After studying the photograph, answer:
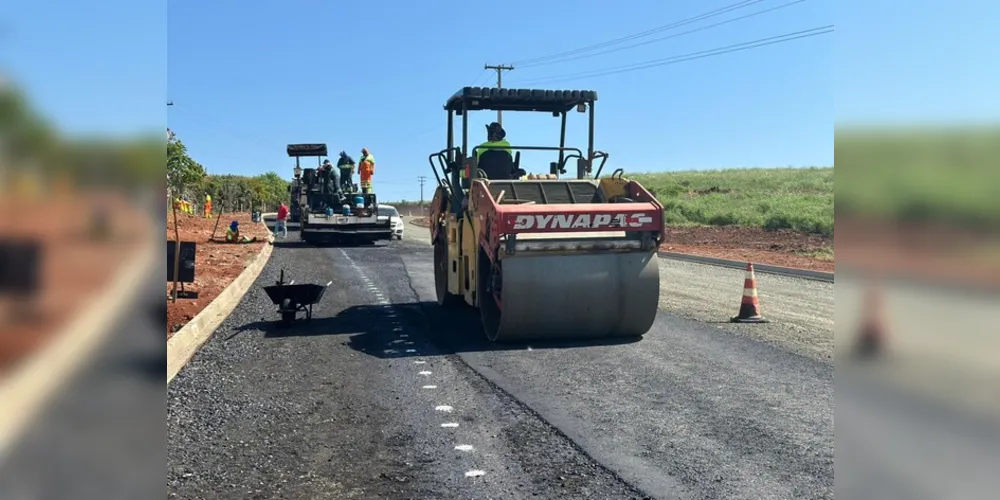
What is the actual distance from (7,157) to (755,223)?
3548cm

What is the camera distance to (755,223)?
34406mm

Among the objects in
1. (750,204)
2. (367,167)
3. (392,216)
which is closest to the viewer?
(367,167)

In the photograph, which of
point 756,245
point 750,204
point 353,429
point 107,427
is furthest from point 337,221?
point 750,204

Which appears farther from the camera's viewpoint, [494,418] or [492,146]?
[492,146]

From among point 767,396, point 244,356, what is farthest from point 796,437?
point 244,356

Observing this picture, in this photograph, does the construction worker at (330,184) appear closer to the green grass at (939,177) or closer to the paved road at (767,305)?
the paved road at (767,305)

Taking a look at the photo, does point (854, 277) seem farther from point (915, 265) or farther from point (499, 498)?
point (499, 498)

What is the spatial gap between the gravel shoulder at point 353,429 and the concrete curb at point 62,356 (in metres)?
3.19

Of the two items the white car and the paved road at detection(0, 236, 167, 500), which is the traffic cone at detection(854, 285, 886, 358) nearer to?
the paved road at detection(0, 236, 167, 500)

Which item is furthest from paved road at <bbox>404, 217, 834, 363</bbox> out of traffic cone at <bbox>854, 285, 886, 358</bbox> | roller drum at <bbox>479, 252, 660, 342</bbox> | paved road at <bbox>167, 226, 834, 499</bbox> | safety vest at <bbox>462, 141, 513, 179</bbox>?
traffic cone at <bbox>854, 285, 886, 358</bbox>

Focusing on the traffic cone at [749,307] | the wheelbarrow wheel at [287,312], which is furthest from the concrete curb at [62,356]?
the traffic cone at [749,307]

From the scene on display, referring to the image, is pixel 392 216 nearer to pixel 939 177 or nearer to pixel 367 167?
pixel 367 167

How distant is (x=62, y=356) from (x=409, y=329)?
27.0 ft

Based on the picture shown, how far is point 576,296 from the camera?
7.89 metres
